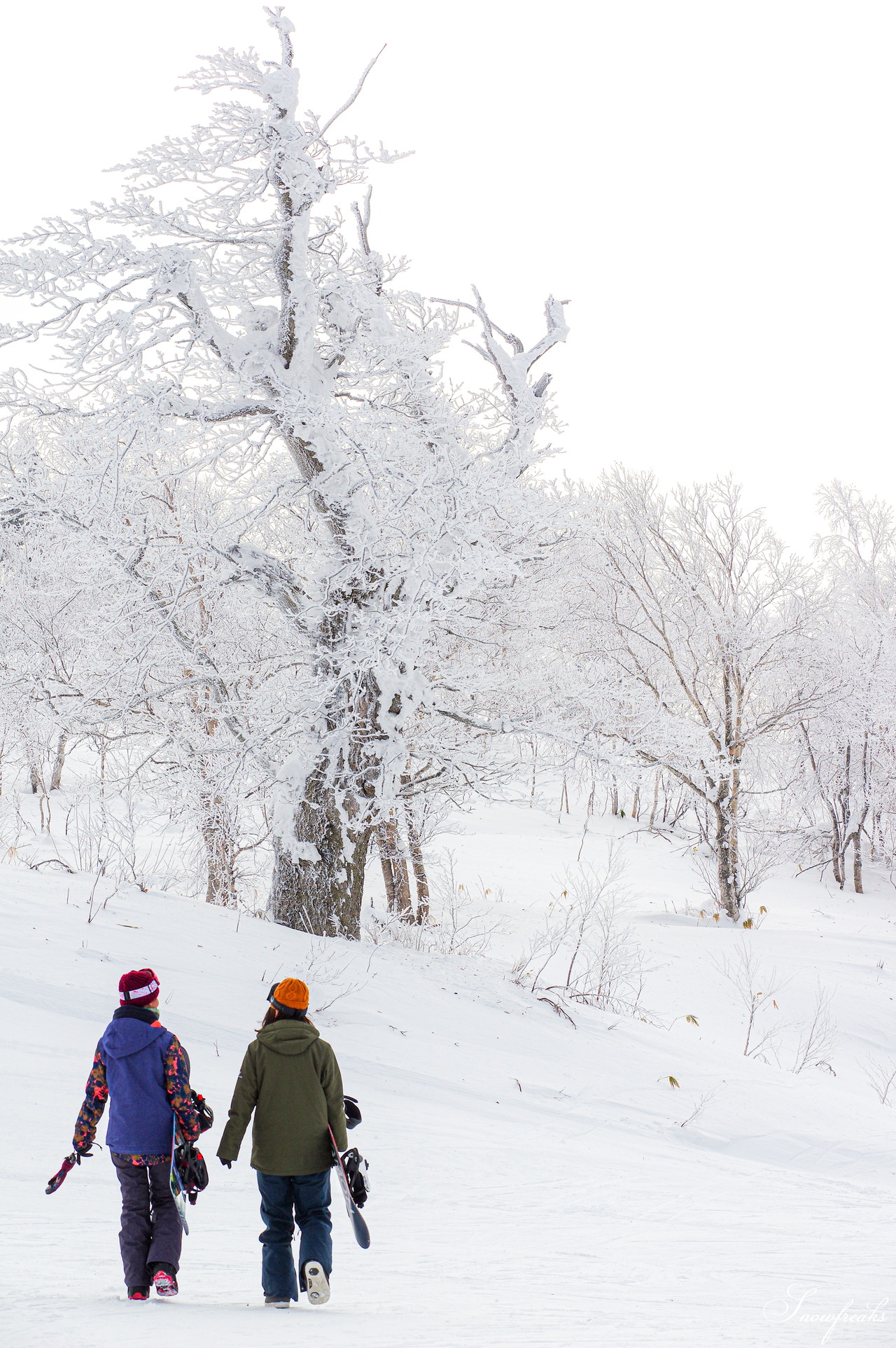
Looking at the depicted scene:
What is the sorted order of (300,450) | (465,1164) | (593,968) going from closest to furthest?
(465,1164), (300,450), (593,968)

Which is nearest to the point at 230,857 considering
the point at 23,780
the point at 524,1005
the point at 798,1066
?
the point at 524,1005

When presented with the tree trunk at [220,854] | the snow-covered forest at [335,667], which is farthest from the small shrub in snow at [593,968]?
the tree trunk at [220,854]

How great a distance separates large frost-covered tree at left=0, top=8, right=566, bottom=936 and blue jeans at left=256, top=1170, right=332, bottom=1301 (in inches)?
173

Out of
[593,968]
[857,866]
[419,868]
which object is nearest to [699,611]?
[419,868]

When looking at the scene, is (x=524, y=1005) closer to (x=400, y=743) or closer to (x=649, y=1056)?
(x=649, y=1056)

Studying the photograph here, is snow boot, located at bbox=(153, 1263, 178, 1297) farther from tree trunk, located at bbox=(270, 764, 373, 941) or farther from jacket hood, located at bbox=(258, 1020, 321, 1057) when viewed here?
tree trunk, located at bbox=(270, 764, 373, 941)

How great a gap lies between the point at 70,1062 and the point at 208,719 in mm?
7179

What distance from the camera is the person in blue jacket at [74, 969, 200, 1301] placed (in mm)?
3102

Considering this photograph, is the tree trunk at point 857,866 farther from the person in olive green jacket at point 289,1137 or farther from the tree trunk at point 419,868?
the person in olive green jacket at point 289,1137

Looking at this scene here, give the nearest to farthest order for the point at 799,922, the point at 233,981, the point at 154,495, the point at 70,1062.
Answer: the point at 70,1062 → the point at 233,981 → the point at 154,495 → the point at 799,922

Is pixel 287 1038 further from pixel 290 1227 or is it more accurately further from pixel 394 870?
pixel 394 870

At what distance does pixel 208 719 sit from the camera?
38.7 feet

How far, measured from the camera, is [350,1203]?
323 cm
